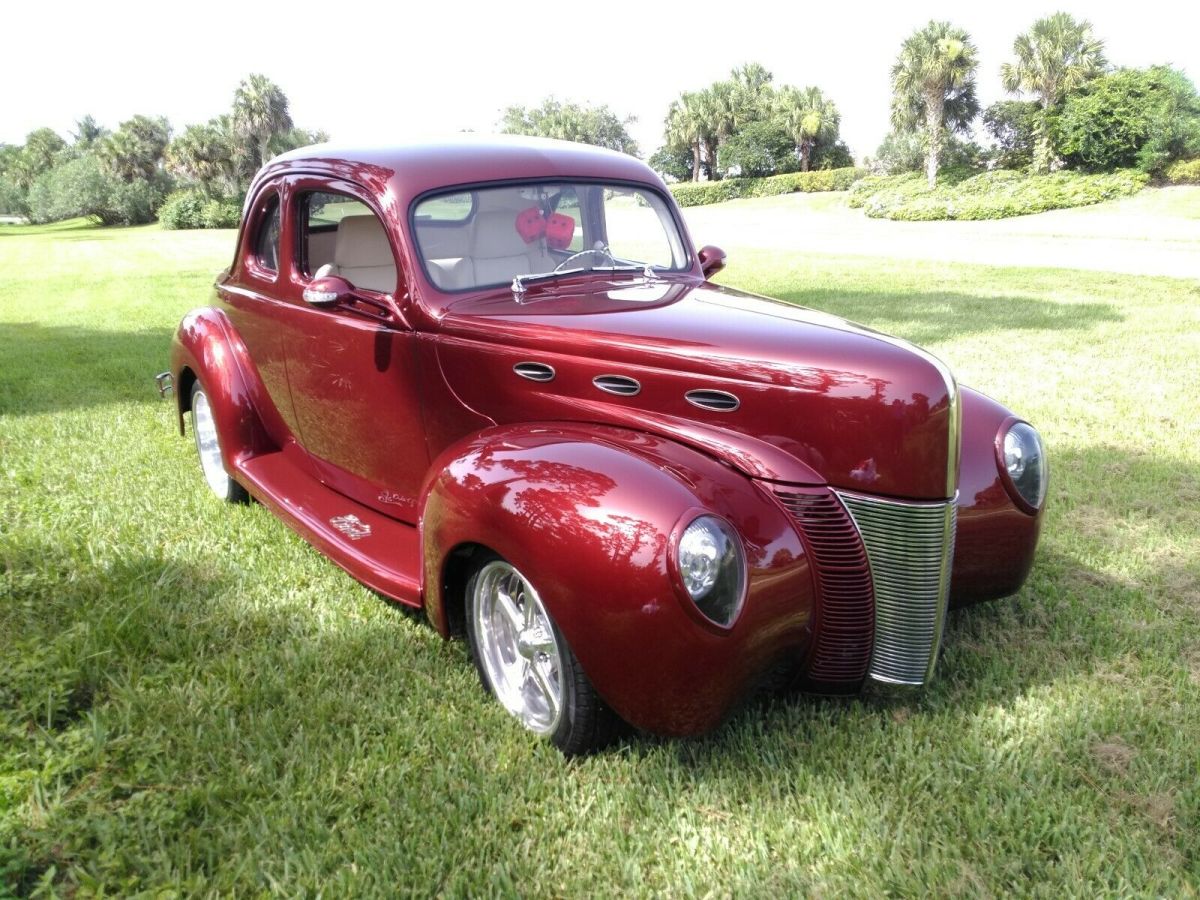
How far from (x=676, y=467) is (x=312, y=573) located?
6.52ft

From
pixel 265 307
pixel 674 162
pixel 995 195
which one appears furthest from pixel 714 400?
pixel 674 162

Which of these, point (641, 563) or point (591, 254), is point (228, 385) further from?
point (641, 563)

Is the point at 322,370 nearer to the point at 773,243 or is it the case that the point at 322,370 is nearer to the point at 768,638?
the point at 768,638

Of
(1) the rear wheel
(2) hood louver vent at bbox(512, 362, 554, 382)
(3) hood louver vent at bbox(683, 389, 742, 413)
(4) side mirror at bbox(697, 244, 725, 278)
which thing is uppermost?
(4) side mirror at bbox(697, 244, 725, 278)

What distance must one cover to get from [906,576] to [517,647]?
111 cm

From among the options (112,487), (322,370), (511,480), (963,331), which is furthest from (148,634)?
(963,331)

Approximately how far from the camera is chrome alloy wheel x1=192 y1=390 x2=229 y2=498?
4750 millimetres

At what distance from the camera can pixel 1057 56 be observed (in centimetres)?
4153

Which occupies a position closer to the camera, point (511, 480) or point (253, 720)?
point (511, 480)

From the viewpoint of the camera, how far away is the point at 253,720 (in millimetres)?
A: 2691

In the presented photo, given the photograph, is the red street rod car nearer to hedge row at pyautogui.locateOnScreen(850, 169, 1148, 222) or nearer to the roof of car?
the roof of car

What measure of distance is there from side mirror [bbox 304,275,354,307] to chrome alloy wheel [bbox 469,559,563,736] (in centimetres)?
116

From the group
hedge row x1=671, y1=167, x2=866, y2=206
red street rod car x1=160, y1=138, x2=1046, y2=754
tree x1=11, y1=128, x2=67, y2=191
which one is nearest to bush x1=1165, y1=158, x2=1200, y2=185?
hedge row x1=671, y1=167, x2=866, y2=206

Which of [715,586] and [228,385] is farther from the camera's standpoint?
[228,385]
